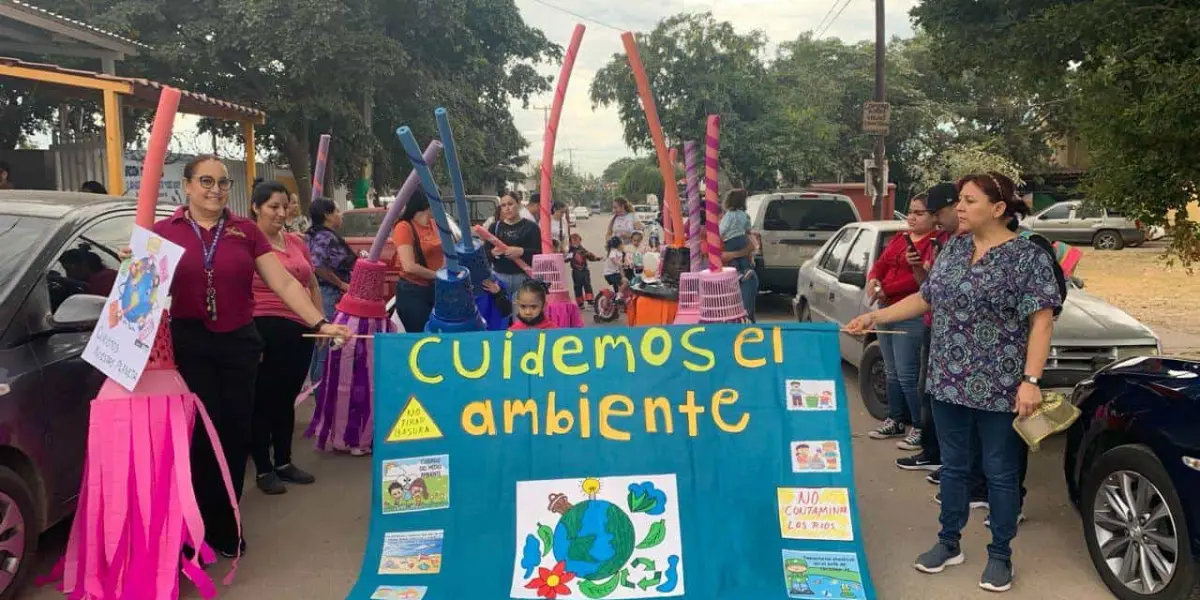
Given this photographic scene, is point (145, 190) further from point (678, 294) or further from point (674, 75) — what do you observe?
point (674, 75)

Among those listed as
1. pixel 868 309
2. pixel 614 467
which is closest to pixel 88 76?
pixel 868 309

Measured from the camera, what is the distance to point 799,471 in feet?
12.6

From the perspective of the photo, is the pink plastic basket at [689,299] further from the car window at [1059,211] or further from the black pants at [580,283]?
the car window at [1059,211]

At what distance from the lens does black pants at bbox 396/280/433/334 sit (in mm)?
6121

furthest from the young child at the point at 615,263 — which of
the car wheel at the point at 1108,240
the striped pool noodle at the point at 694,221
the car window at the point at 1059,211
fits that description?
the car window at the point at 1059,211

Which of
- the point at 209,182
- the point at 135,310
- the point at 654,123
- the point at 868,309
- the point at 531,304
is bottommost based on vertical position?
the point at 868,309

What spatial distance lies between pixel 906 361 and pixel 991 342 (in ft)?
6.71

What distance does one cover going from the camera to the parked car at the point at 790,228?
12352 millimetres

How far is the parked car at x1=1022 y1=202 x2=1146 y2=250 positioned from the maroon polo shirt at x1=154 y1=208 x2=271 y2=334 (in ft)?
80.0

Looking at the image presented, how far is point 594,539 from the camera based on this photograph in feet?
12.2

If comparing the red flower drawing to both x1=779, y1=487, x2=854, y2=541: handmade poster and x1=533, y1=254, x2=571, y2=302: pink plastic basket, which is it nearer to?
x1=779, y1=487, x2=854, y2=541: handmade poster

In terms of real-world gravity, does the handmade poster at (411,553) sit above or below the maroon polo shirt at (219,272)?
below

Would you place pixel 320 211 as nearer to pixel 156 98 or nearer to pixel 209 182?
pixel 209 182

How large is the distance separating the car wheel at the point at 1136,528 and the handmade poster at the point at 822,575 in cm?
111
